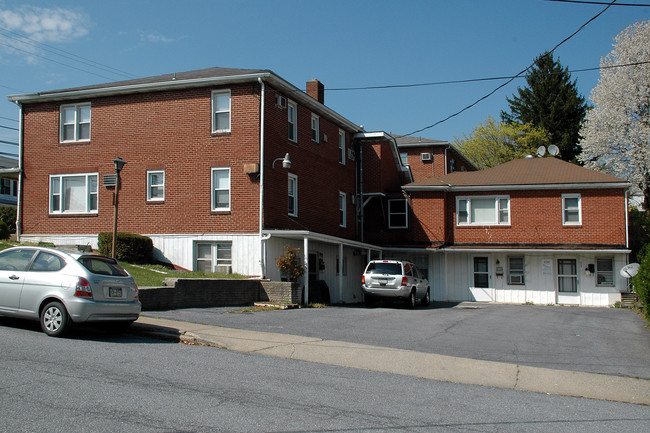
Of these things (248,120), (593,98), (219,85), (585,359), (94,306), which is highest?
(593,98)

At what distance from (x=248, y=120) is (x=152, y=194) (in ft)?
15.6

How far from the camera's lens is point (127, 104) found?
2378cm

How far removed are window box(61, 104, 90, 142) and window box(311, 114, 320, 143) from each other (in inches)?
361

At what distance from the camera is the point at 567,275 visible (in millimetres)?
29250

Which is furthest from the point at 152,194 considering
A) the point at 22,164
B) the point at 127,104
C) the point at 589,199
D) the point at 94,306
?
the point at 589,199

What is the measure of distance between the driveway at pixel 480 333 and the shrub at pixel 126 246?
18.8ft

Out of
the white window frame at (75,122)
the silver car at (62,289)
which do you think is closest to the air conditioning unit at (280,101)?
the white window frame at (75,122)

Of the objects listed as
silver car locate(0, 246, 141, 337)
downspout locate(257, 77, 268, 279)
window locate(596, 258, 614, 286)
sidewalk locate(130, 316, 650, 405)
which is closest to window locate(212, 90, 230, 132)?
downspout locate(257, 77, 268, 279)

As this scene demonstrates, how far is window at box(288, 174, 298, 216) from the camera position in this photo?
24.4 m

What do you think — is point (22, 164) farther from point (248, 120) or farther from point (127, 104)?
point (248, 120)

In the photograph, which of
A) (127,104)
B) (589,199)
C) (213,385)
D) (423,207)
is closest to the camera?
(213,385)

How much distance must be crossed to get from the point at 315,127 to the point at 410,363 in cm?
1780

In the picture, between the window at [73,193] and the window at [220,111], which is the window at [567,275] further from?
the window at [73,193]

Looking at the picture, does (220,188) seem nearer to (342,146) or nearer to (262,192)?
(262,192)
